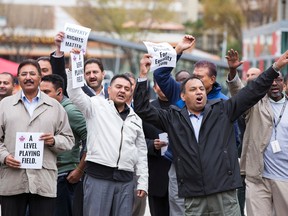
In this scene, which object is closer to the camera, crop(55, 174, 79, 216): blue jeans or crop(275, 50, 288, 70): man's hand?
crop(275, 50, 288, 70): man's hand

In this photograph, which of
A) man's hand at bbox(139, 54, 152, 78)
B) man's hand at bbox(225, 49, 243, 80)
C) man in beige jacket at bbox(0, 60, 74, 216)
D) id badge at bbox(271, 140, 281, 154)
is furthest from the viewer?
id badge at bbox(271, 140, 281, 154)

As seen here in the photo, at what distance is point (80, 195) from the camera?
9.07 metres

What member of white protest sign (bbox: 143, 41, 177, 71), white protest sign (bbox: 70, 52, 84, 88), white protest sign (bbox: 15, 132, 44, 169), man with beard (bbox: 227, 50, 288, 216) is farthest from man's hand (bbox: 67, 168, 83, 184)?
man with beard (bbox: 227, 50, 288, 216)

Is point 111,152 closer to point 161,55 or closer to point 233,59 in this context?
point 161,55

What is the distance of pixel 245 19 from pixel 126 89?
160ft

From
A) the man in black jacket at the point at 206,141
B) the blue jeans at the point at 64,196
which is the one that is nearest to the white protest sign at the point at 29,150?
the man in black jacket at the point at 206,141

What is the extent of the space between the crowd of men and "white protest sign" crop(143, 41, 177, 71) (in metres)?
0.17

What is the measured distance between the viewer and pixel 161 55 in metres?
8.35

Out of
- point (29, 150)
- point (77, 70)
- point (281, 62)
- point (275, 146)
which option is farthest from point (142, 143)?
point (281, 62)

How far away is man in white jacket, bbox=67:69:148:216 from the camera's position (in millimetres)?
8180

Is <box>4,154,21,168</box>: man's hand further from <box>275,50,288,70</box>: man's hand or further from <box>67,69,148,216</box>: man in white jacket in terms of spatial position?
<box>275,50,288,70</box>: man's hand

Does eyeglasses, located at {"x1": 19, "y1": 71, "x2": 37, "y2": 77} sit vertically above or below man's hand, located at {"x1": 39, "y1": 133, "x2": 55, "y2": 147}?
above

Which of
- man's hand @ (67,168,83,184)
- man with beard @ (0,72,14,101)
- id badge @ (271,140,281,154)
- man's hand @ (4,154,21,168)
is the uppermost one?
man with beard @ (0,72,14,101)

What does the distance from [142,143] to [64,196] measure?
1.26 m
